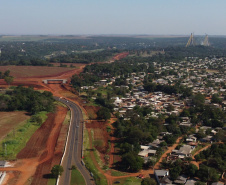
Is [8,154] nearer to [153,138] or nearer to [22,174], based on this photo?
[22,174]

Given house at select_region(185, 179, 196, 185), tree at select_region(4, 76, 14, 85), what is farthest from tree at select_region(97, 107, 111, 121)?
tree at select_region(4, 76, 14, 85)

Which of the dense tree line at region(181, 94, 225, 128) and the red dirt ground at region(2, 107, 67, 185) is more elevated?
the dense tree line at region(181, 94, 225, 128)

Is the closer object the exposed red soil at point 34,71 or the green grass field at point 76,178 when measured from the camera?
the green grass field at point 76,178

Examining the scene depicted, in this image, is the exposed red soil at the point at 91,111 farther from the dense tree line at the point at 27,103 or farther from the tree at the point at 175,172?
the tree at the point at 175,172

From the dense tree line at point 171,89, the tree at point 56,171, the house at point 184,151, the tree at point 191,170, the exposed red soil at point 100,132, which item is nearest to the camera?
the tree at point 56,171

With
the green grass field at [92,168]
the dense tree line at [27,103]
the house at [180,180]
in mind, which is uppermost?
the dense tree line at [27,103]

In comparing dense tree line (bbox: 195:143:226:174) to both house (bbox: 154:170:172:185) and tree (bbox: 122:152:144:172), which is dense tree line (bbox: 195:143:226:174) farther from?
tree (bbox: 122:152:144:172)

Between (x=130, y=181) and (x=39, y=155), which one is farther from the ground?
(x=130, y=181)

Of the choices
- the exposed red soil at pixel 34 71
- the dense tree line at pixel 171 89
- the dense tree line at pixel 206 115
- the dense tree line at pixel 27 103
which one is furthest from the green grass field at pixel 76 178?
the exposed red soil at pixel 34 71

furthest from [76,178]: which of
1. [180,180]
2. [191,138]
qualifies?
[191,138]

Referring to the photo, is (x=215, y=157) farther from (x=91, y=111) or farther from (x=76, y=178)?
(x=91, y=111)
